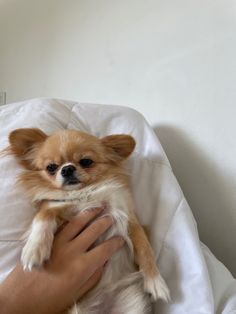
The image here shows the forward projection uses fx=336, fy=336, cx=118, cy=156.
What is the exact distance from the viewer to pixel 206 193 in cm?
123

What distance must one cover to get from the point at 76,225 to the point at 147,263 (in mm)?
227

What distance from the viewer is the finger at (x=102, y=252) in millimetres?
919

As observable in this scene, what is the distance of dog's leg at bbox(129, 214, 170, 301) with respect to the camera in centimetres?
90

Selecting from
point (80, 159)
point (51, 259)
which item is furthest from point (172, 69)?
point (51, 259)

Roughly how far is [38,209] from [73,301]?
297mm

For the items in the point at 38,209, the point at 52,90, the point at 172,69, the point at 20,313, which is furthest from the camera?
the point at 52,90

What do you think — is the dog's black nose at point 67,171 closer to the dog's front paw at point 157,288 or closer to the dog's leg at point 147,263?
the dog's leg at point 147,263

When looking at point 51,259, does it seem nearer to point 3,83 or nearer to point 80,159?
point 80,159

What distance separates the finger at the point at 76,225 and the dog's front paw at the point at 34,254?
65 mm

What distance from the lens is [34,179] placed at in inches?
42.1

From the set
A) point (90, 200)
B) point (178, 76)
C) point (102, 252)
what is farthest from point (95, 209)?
point (178, 76)

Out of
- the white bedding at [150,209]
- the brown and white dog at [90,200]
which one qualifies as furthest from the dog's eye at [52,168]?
the white bedding at [150,209]

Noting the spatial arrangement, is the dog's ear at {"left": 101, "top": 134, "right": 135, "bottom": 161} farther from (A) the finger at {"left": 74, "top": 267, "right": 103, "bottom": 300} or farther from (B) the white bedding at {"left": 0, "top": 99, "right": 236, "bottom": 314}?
(A) the finger at {"left": 74, "top": 267, "right": 103, "bottom": 300}

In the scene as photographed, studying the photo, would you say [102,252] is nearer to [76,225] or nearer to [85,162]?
[76,225]
